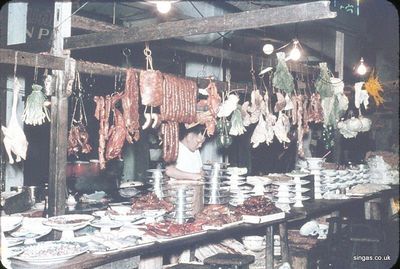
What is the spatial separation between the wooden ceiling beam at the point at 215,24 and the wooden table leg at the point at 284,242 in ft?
13.1

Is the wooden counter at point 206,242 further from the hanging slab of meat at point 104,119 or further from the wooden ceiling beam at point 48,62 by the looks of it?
Result: the wooden ceiling beam at point 48,62

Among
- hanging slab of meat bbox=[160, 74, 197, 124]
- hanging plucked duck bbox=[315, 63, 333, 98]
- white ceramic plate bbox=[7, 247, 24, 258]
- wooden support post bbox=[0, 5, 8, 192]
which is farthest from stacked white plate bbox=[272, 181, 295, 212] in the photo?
wooden support post bbox=[0, 5, 8, 192]

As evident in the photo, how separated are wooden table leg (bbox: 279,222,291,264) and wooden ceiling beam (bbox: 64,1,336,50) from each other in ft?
13.1

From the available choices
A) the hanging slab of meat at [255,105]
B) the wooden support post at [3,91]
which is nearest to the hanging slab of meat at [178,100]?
the hanging slab of meat at [255,105]

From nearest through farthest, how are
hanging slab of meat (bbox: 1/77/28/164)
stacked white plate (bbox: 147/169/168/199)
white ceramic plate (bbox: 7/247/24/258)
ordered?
white ceramic plate (bbox: 7/247/24/258), hanging slab of meat (bbox: 1/77/28/164), stacked white plate (bbox: 147/169/168/199)

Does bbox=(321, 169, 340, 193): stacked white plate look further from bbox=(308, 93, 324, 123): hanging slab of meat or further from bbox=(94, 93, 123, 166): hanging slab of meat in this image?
bbox=(94, 93, 123, 166): hanging slab of meat

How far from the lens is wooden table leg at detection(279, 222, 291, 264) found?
7.21 meters

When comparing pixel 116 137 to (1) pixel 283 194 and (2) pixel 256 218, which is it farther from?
(1) pixel 283 194

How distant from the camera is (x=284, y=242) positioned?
730 cm

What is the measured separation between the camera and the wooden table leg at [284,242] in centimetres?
721

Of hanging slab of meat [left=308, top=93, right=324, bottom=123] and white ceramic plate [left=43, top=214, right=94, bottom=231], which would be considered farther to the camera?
hanging slab of meat [left=308, top=93, right=324, bottom=123]

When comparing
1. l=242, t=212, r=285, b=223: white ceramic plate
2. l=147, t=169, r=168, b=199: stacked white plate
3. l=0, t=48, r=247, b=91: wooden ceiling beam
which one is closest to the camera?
l=0, t=48, r=247, b=91: wooden ceiling beam

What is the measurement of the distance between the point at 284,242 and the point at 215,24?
172 inches

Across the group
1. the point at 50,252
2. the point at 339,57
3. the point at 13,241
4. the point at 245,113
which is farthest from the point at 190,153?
the point at 339,57
